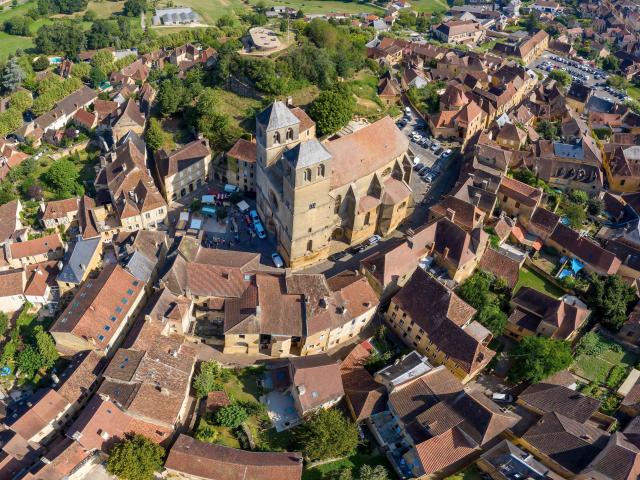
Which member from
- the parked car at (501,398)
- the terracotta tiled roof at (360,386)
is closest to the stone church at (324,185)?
the terracotta tiled roof at (360,386)

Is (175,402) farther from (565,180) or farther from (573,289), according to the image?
(565,180)

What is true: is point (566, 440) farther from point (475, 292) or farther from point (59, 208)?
point (59, 208)

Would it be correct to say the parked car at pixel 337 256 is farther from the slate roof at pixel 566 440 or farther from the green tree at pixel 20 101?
the green tree at pixel 20 101

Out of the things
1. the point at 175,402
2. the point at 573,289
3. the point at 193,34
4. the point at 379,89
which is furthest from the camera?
the point at 193,34

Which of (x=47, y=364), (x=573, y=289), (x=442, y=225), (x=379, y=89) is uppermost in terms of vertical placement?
(x=379, y=89)

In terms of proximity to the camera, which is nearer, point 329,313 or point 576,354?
point 329,313

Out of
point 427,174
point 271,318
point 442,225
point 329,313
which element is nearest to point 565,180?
point 427,174

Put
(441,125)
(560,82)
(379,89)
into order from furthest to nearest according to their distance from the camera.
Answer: (560,82)
(379,89)
(441,125)

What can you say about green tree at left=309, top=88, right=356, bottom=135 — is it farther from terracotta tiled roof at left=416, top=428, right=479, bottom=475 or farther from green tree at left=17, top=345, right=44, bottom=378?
green tree at left=17, top=345, right=44, bottom=378
